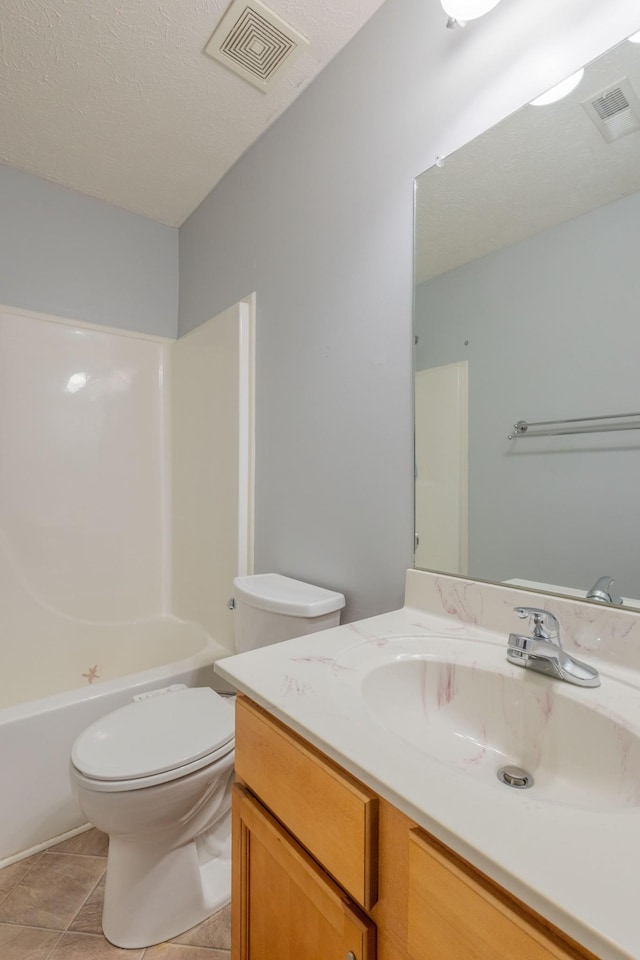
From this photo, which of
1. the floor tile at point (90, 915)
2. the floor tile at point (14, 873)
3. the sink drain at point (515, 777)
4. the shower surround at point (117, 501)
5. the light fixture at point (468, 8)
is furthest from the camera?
the shower surround at point (117, 501)

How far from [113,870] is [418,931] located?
3.60 ft

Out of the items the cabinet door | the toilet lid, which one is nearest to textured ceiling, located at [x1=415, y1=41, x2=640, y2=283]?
the cabinet door

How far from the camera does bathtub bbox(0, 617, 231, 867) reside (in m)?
1.36

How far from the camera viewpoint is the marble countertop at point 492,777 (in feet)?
1.16

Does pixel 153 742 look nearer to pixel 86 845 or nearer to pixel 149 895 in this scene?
pixel 149 895

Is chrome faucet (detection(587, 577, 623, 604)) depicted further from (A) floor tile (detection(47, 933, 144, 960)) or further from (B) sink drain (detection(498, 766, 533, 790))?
(A) floor tile (detection(47, 933, 144, 960))

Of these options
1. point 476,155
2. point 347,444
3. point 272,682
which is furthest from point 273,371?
point 272,682

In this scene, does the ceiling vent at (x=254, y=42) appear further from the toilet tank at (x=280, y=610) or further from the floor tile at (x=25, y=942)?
the floor tile at (x=25, y=942)

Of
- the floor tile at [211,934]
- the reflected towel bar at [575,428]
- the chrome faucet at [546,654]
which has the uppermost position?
the reflected towel bar at [575,428]

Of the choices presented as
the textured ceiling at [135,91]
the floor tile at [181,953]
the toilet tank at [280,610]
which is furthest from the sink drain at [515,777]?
the textured ceiling at [135,91]

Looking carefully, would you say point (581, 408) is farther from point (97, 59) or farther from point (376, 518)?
point (97, 59)

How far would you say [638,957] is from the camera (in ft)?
1.00

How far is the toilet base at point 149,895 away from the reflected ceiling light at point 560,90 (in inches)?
76.6

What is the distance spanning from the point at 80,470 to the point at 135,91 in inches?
60.0
